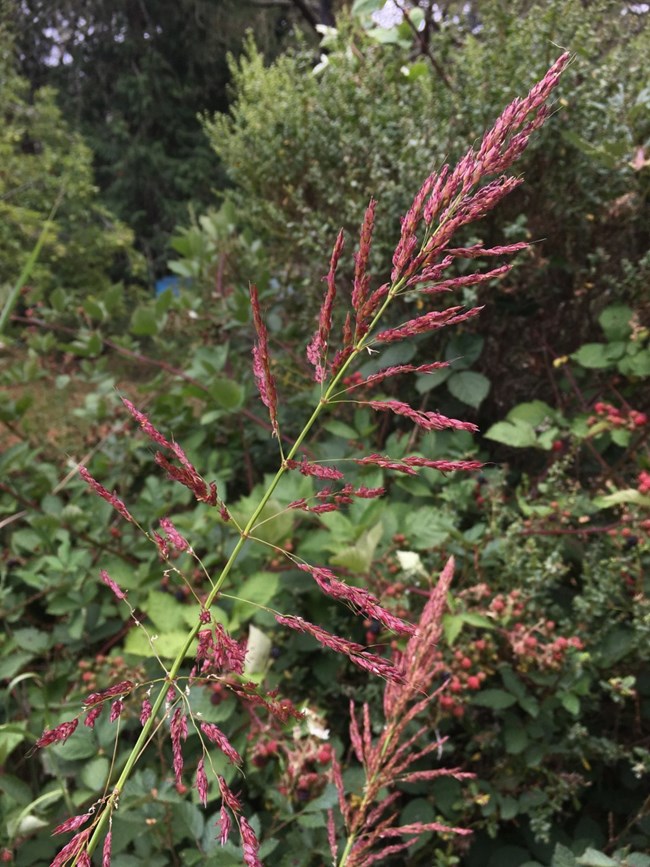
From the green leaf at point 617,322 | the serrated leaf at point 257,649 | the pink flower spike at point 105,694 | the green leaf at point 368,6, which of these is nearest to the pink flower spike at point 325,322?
the pink flower spike at point 105,694

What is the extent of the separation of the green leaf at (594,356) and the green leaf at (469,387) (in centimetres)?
21

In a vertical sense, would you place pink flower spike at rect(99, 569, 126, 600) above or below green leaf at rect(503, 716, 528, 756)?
above

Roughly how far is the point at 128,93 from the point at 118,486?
10976mm

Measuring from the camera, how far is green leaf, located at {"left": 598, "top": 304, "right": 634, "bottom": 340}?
1.40 metres

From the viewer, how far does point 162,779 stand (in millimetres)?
1039

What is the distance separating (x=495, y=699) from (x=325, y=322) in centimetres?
85

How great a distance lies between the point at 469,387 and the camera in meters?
1.47

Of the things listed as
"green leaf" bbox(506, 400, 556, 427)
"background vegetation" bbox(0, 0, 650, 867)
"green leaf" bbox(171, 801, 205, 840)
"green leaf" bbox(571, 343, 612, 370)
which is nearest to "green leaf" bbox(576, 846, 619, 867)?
"background vegetation" bbox(0, 0, 650, 867)

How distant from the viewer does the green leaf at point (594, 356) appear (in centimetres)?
141

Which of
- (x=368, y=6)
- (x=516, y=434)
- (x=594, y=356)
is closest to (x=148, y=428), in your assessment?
(x=516, y=434)

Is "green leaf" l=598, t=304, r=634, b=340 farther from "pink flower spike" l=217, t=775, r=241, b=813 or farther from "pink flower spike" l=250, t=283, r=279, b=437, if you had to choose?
"pink flower spike" l=217, t=775, r=241, b=813

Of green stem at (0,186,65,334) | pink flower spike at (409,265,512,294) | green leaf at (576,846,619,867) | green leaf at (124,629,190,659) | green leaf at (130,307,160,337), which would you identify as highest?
green stem at (0,186,65,334)

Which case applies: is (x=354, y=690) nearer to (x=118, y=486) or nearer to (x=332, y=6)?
(x=118, y=486)

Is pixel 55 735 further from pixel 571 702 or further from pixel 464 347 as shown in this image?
pixel 464 347
